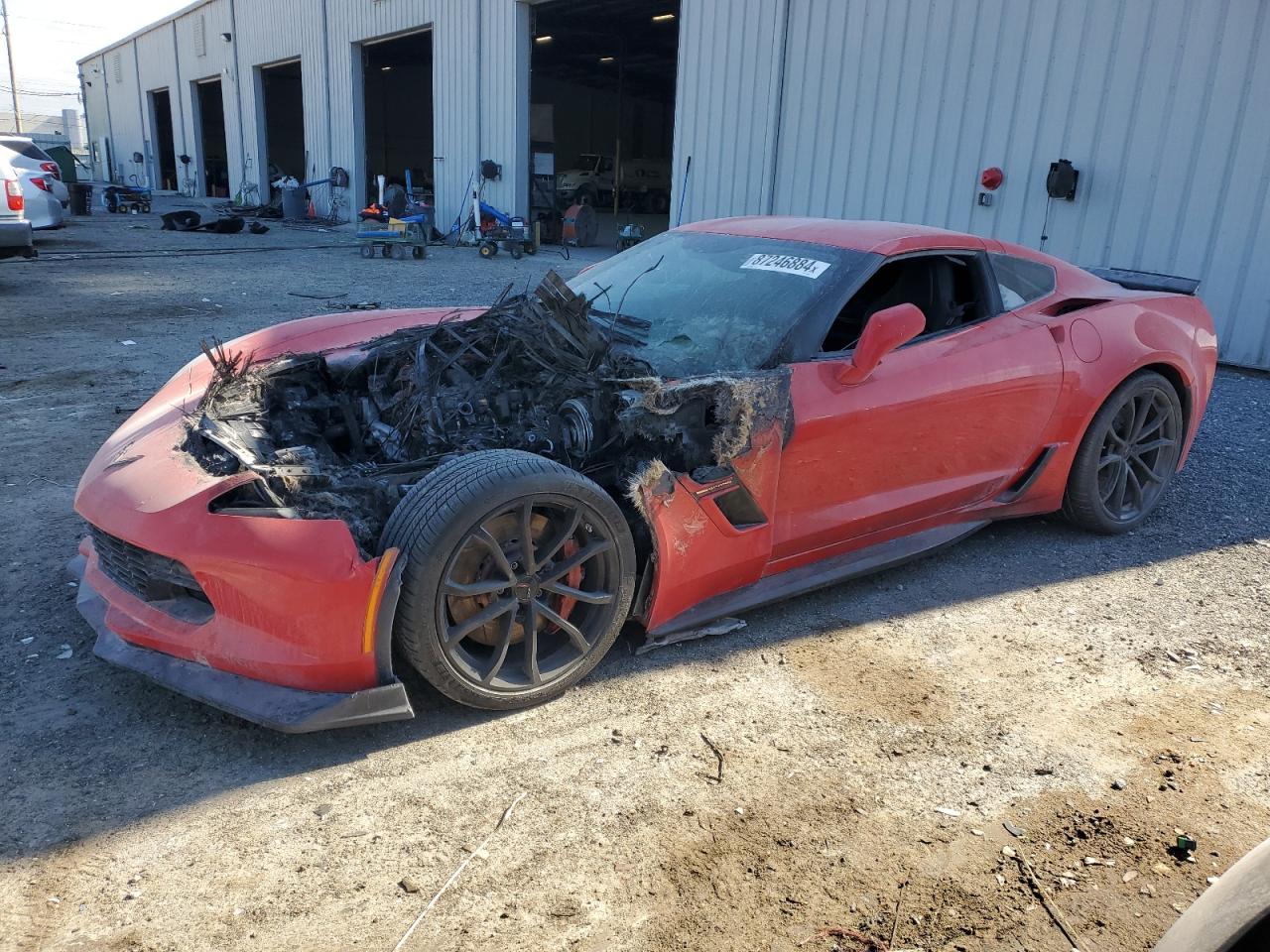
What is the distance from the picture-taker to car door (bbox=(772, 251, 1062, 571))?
310 centimetres

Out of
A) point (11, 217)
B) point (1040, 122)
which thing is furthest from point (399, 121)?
point (1040, 122)

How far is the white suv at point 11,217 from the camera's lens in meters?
9.79

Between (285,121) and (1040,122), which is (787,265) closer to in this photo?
(1040,122)

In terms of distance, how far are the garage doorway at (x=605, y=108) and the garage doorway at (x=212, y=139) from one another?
1167 centimetres

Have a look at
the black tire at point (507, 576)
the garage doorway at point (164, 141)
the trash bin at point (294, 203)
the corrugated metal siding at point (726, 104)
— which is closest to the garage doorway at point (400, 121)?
the garage doorway at point (164, 141)

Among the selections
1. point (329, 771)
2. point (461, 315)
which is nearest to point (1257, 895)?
point (329, 771)

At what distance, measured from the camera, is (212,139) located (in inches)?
1564

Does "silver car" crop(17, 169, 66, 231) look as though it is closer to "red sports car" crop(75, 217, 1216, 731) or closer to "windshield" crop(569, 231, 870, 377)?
"red sports car" crop(75, 217, 1216, 731)

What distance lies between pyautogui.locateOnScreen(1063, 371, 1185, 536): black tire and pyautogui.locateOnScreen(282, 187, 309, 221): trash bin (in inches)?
938

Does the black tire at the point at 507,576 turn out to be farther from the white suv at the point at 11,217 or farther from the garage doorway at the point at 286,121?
the garage doorway at the point at 286,121

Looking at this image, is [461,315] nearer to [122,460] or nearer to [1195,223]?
[122,460]

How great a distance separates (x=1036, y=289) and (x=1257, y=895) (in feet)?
10.0

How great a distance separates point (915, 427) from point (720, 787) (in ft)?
5.21

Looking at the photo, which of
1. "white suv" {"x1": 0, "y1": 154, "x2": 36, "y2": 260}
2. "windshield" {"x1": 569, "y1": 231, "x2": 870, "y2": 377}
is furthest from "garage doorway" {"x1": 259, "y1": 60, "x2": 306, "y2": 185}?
"windshield" {"x1": 569, "y1": 231, "x2": 870, "y2": 377}
